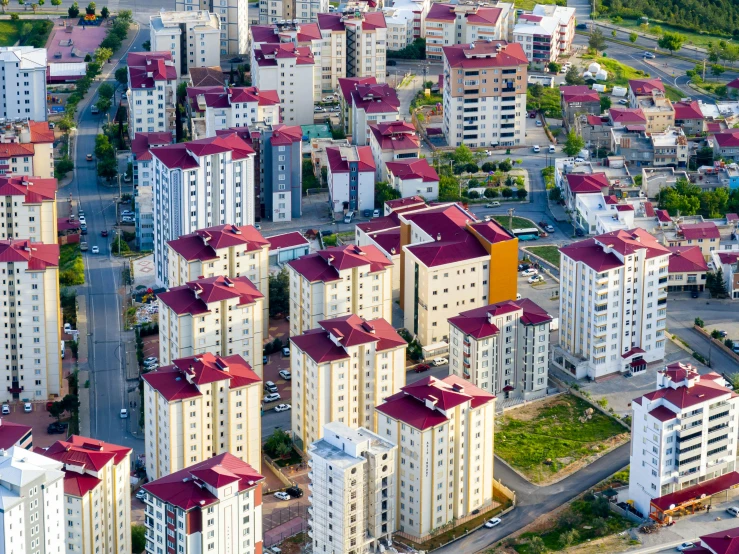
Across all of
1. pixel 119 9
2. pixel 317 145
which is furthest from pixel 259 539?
pixel 119 9

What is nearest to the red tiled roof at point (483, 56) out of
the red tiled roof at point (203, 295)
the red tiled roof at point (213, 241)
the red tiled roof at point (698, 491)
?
the red tiled roof at point (213, 241)

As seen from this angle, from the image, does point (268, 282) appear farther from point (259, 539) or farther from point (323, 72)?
point (323, 72)

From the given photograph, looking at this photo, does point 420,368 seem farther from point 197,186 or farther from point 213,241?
point 197,186

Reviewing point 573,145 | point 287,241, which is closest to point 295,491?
point 287,241

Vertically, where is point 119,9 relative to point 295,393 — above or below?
above

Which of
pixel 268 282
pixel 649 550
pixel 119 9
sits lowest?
pixel 649 550

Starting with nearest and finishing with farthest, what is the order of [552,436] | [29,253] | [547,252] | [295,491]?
1. [295,491]
2. [552,436]
3. [29,253]
4. [547,252]
